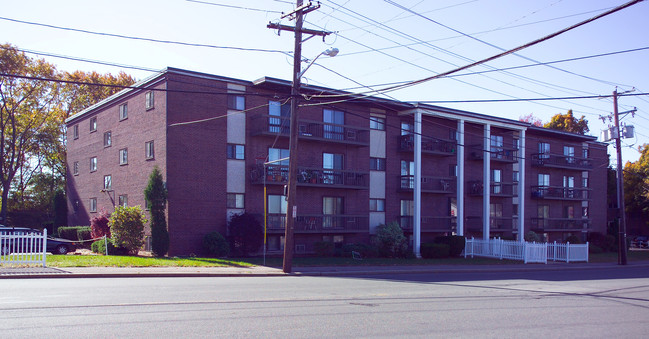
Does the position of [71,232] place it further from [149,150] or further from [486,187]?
[486,187]

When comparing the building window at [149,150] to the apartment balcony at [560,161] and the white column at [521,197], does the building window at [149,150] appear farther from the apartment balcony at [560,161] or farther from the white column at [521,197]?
the apartment balcony at [560,161]

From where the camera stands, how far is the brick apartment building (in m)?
28.5

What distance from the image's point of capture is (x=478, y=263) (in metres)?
31.2

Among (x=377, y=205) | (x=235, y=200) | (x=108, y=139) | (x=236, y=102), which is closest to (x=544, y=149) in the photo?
(x=377, y=205)

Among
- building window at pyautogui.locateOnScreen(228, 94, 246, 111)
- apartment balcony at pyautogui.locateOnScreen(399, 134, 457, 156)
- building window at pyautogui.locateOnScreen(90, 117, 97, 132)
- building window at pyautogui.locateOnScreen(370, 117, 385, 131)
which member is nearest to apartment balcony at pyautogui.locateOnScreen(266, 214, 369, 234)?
apartment balcony at pyautogui.locateOnScreen(399, 134, 457, 156)

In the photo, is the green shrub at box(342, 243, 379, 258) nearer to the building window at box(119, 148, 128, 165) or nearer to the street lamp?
the street lamp

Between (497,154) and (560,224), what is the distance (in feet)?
34.3

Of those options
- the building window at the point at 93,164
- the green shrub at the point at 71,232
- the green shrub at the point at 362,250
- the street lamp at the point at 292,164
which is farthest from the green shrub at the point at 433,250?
the building window at the point at 93,164

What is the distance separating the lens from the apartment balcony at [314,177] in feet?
97.8

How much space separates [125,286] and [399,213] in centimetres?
2361

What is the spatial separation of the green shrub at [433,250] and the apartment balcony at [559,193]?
15.1 m

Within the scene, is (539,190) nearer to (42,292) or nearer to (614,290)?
(614,290)

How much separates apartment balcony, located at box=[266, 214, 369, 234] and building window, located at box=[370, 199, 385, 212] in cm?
143

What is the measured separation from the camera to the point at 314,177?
1246 inches
